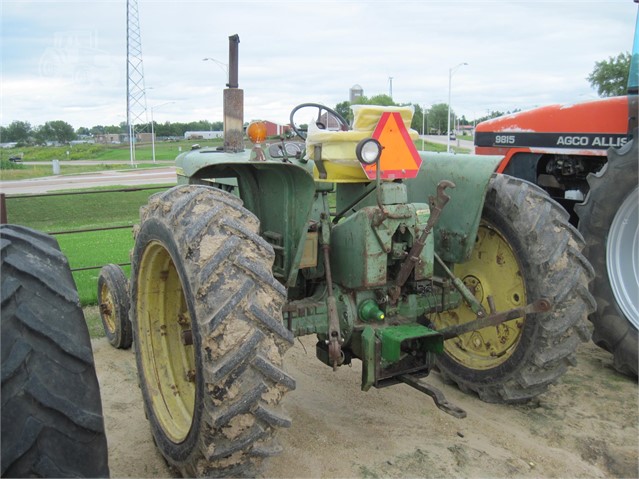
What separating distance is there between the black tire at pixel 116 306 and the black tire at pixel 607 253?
3.76 meters

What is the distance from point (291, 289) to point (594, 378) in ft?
8.06

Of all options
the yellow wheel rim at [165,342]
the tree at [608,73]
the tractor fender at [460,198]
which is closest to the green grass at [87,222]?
the yellow wheel rim at [165,342]

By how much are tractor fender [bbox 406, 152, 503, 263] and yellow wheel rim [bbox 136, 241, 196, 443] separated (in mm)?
1759

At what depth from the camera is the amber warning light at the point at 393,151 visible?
11.3ft

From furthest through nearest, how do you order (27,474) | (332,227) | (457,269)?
1. (457,269)
2. (332,227)
3. (27,474)

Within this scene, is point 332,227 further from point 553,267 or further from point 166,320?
point 553,267

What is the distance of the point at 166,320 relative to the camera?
11.9ft

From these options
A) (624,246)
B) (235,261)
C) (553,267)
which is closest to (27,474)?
(235,261)

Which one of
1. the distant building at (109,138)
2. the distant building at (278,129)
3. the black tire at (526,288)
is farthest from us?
the distant building at (109,138)

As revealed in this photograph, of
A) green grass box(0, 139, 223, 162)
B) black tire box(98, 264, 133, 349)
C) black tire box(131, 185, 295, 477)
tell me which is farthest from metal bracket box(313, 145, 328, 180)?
green grass box(0, 139, 223, 162)

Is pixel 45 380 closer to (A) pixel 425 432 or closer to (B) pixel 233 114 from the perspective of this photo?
(A) pixel 425 432

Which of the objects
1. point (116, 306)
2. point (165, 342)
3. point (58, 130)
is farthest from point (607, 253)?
point (58, 130)

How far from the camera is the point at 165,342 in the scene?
3.61m

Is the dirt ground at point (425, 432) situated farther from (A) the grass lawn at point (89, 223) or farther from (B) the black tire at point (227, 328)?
(A) the grass lawn at point (89, 223)
